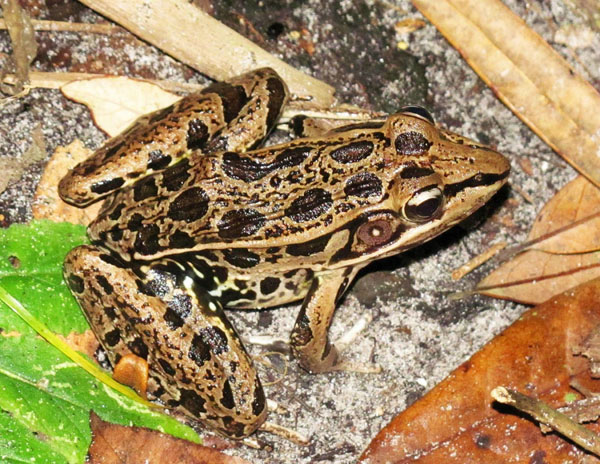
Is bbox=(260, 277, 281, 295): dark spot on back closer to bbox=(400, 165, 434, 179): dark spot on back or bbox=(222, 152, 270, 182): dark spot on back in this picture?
bbox=(222, 152, 270, 182): dark spot on back

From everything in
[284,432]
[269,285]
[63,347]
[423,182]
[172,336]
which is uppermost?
[423,182]

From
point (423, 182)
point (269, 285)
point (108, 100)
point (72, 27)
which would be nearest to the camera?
point (423, 182)

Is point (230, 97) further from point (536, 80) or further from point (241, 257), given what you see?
point (536, 80)

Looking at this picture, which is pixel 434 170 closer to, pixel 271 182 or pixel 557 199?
pixel 271 182

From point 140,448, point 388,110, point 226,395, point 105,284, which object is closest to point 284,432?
point 226,395

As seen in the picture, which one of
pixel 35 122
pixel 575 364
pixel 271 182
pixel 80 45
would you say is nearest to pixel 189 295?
pixel 271 182
